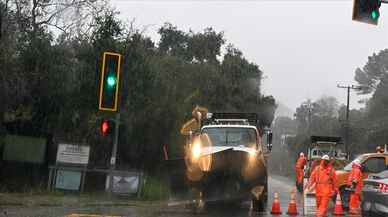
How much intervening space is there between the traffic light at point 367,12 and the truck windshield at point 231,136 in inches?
184

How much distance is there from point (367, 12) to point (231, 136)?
17.2 ft

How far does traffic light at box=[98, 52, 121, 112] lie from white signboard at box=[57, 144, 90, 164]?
324 centimetres

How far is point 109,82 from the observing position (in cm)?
1788

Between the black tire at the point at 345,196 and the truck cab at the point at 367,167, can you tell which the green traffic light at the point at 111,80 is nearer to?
the truck cab at the point at 367,167

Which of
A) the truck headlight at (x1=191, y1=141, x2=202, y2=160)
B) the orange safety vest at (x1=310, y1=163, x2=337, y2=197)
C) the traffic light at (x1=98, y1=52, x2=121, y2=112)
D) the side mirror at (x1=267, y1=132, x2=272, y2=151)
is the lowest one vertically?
the orange safety vest at (x1=310, y1=163, x2=337, y2=197)

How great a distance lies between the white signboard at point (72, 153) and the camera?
67.4ft

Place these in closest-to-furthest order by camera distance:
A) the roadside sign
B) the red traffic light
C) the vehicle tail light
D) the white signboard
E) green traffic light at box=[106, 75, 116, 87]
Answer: the vehicle tail light → the red traffic light → green traffic light at box=[106, 75, 116, 87] → the roadside sign → the white signboard

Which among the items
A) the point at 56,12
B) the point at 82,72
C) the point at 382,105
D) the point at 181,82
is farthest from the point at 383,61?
the point at 82,72

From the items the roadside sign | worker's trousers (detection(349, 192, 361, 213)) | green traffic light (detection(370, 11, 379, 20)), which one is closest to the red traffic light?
the roadside sign

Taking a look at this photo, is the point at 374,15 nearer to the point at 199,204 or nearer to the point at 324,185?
the point at 324,185

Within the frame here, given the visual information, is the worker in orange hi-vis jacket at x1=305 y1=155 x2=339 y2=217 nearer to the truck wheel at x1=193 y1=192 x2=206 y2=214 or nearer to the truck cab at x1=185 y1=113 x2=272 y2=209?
the truck cab at x1=185 y1=113 x2=272 y2=209

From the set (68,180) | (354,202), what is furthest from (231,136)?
(68,180)

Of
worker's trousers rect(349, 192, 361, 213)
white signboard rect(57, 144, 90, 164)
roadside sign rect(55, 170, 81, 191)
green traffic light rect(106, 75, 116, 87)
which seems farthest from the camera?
white signboard rect(57, 144, 90, 164)

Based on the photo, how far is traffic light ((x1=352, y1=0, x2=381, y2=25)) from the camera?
1529 cm
